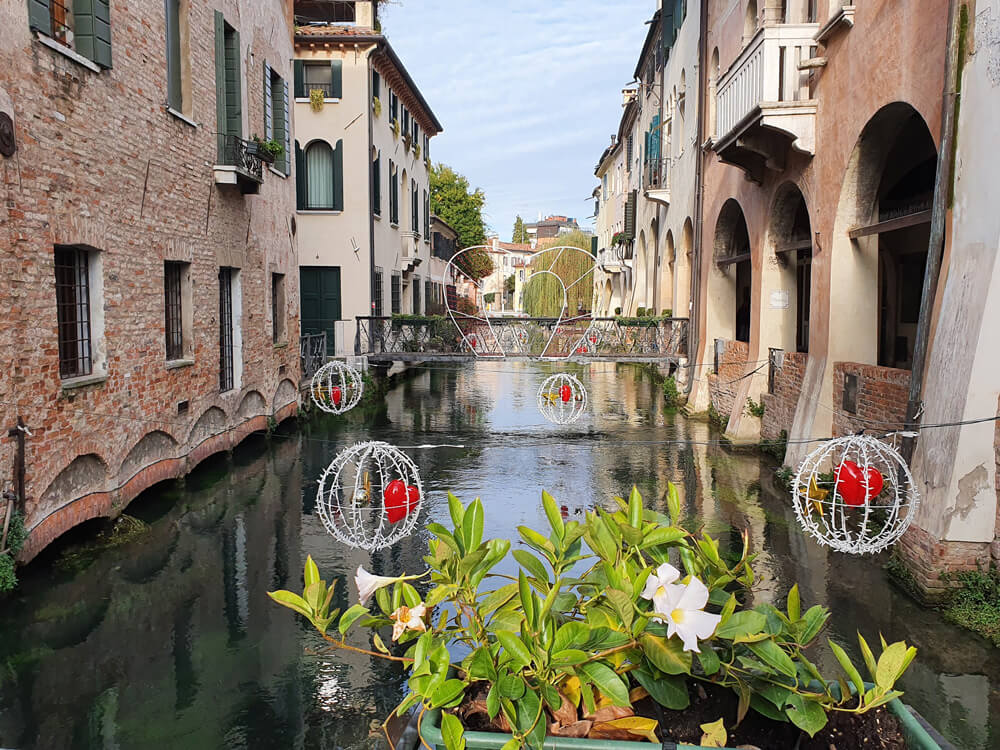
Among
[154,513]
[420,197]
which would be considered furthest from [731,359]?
[420,197]

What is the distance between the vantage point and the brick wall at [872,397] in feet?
30.3

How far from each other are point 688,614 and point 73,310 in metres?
8.63

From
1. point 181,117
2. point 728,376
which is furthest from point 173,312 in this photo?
point 728,376

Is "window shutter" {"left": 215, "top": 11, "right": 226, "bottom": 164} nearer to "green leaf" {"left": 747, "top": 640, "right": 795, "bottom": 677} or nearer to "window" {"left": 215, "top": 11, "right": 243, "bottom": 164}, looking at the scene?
"window" {"left": 215, "top": 11, "right": 243, "bottom": 164}

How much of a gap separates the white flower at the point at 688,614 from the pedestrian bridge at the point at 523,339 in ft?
53.3

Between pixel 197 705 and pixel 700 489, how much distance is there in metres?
8.19

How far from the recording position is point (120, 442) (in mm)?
9805

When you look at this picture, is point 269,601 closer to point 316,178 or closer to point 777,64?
point 777,64

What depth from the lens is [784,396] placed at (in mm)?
13555

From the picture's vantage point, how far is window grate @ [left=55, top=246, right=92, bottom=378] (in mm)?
8867

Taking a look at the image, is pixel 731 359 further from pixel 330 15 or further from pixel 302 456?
pixel 330 15

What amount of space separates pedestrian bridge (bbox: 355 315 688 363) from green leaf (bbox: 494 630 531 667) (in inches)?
638

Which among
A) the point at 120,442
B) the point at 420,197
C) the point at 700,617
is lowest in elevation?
the point at 120,442

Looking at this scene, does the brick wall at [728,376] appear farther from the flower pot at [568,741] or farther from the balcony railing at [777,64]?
the flower pot at [568,741]
